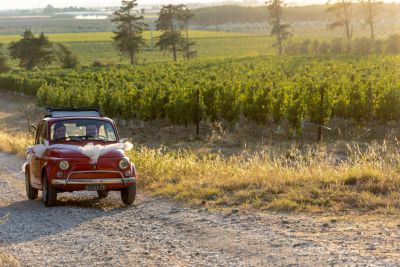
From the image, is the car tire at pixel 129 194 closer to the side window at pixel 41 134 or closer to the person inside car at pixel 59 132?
the person inside car at pixel 59 132

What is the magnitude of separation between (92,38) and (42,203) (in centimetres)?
16369

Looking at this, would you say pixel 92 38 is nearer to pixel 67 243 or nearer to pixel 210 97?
pixel 210 97

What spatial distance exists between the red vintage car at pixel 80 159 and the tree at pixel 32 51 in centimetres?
9355

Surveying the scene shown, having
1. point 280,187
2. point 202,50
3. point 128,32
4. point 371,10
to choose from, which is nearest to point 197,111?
point 280,187

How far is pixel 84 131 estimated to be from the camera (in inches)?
570

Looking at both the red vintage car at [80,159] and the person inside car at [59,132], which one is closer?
the red vintage car at [80,159]

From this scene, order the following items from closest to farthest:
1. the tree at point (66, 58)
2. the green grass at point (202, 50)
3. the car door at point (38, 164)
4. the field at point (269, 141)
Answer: the field at point (269, 141) → the car door at point (38, 164) → the tree at point (66, 58) → the green grass at point (202, 50)

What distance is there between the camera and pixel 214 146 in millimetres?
32562

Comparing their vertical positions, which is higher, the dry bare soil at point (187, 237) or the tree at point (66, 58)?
the tree at point (66, 58)

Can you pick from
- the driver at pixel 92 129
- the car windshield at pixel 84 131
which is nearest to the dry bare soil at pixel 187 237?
the car windshield at pixel 84 131

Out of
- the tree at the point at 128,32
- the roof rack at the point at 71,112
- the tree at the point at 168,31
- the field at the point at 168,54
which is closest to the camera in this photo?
the roof rack at the point at 71,112

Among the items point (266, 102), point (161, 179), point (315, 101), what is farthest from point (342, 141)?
point (161, 179)

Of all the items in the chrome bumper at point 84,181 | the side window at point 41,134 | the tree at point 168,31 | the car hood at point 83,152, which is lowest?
the chrome bumper at point 84,181

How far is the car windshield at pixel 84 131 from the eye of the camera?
1412 cm
